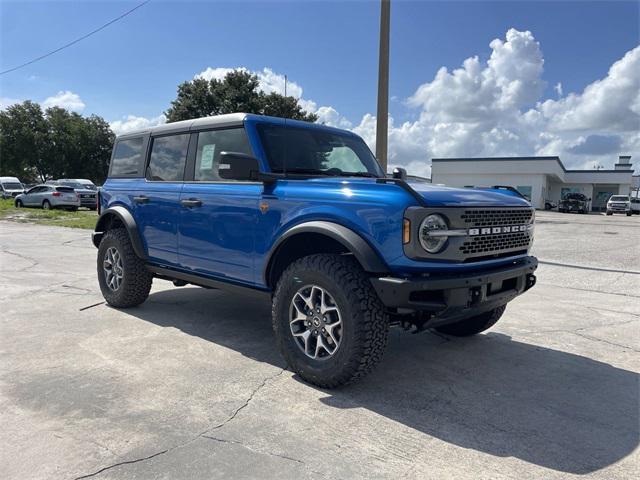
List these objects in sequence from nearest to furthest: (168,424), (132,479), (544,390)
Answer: (132,479) → (168,424) → (544,390)

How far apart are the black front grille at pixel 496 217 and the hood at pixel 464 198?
1.7 inches

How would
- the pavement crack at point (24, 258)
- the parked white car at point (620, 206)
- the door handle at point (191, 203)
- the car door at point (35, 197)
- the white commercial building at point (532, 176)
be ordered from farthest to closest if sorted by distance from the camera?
1. the white commercial building at point (532, 176)
2. the parked white car at point (620, 206)
3. the car door at point (35, 197)
4. the pavement crack at point (24, 258)
5. the door handle at point (191, 203)

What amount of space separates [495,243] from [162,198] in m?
3.19

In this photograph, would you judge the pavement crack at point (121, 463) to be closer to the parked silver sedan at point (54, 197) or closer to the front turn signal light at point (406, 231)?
the front turn signal light at point (406, 231)

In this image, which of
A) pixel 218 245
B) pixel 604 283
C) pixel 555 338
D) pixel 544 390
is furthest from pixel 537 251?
pixel 218 245

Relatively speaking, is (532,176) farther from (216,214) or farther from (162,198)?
(216,214)

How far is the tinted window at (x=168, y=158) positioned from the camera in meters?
4.80

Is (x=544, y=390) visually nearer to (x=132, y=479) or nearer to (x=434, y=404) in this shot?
(x=434, y=404)

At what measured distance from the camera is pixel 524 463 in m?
2.52

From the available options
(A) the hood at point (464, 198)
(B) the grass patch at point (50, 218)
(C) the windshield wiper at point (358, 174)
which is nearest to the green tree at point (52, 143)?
(B) the grass patch at point (50, 218)

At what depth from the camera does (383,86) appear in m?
9.32

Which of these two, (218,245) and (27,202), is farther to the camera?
(27,202)

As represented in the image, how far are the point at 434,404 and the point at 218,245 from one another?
2.21 meters

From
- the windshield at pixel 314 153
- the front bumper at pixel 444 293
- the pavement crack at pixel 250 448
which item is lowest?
the pavement crack at pixel 250 448
